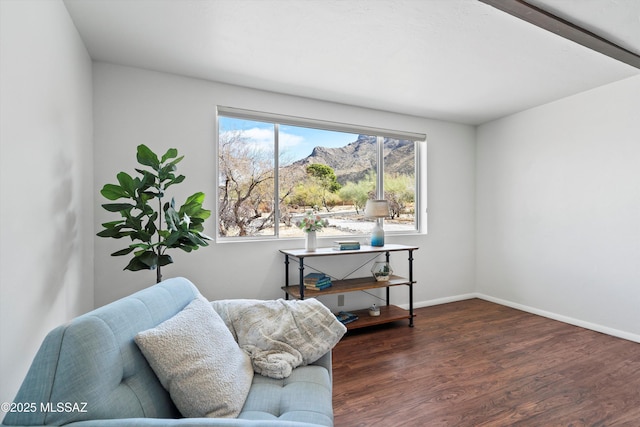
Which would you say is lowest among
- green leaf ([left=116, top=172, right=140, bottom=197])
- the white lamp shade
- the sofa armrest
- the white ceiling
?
the sofa armrest

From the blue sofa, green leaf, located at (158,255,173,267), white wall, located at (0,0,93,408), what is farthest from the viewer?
green leaf, located at (158,255,173,267)

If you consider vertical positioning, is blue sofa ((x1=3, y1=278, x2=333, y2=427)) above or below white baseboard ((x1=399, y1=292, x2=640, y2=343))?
above

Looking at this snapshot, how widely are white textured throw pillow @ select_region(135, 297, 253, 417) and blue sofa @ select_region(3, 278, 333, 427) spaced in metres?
0.05

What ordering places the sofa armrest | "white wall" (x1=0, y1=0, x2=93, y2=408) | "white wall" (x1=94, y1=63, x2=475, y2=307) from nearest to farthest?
"white wall" (x1=0, y1=0, x2=93, y2=408) < the sofa armrest < "white wall" (x1=94, y1=63, x2=475, y2=307)

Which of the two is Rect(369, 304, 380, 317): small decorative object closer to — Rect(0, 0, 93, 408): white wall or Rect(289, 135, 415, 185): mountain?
Rect(289, 135, 415, 185): mountain

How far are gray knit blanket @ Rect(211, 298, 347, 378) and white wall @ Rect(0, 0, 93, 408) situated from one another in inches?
32.9

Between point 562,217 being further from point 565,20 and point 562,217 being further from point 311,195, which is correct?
A: point 311,195

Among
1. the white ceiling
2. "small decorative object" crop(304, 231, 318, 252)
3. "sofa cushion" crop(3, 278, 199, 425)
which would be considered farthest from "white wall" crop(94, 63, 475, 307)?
"sofa cushion" crop(3, 278, 199, 425)

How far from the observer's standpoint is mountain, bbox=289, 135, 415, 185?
3703 mm

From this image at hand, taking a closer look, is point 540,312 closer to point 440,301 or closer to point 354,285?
point 440,301

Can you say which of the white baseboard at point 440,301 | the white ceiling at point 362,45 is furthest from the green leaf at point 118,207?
the white baseboard at point 440,301

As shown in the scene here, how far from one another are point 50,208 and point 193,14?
1425 millimetres

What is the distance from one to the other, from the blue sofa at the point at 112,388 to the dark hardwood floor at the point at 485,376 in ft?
2.74

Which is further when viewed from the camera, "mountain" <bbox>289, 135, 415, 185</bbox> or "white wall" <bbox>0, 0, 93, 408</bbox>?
"mountain" <bbox>289, 135, 415, 185</bbox>
